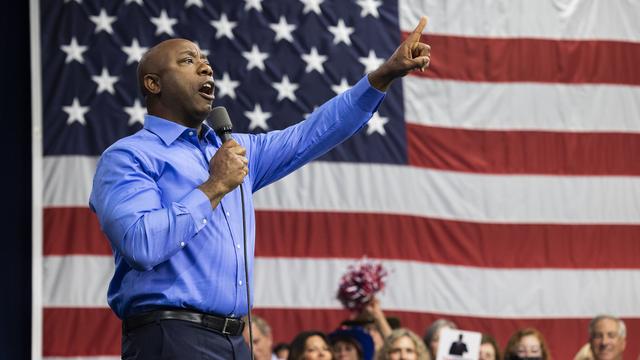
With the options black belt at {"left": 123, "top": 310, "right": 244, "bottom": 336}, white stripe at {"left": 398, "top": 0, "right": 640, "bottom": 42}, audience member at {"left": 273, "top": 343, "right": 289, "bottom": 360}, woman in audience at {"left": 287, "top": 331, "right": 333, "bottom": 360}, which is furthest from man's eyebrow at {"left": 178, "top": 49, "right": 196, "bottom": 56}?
white stripe at {"left": 398, "top": 0, "right": 640, "bottom": 42}

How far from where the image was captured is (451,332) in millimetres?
5926

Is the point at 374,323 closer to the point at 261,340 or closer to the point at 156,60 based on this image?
the point at 261,340

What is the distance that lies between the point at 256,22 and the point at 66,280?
2081 mm

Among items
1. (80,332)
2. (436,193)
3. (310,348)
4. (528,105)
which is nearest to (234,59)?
(436,193)

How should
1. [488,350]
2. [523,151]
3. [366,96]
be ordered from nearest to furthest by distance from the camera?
[366,96] → [488,350] → [523,151]

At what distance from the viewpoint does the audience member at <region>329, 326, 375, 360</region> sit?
19.5ft

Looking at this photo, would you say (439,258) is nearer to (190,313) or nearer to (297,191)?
(297,191)

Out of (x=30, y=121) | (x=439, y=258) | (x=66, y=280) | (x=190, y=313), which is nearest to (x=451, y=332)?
(x=439, y=258)

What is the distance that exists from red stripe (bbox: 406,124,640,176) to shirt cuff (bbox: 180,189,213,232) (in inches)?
210

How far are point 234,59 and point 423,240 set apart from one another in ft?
5.70

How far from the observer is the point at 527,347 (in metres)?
6.39

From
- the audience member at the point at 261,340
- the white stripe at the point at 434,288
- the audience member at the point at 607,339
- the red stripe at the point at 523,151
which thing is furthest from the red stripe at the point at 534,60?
the audience member at the point at 261,340

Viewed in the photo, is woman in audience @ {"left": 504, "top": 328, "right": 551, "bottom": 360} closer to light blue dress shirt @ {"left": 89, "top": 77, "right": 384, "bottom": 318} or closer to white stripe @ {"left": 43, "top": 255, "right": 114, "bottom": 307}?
white stripe @ {"left": 43, "top": 255, "right": 114, "bottom": 307}

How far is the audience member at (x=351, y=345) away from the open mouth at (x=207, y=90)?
343 centimetres
